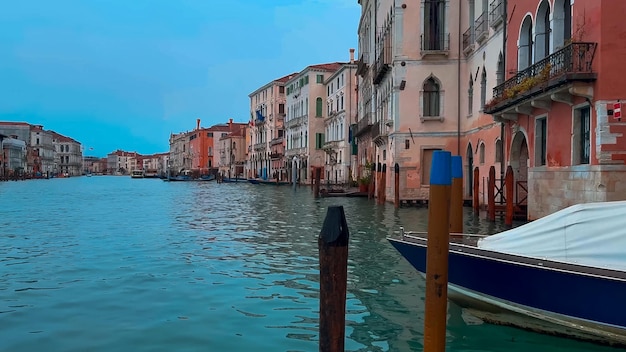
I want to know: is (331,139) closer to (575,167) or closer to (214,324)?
(575,167)

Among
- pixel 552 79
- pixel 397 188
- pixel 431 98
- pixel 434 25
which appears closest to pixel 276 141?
pixel 431 98

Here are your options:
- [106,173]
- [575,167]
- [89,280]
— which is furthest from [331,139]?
[106,173]

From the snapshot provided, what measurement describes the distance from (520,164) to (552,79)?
5566 millimetres

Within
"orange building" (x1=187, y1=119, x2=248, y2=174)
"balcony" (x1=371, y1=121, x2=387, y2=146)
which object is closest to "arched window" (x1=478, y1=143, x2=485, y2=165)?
"balcony" (x1=371, y1=121, x2=387, y2=146)

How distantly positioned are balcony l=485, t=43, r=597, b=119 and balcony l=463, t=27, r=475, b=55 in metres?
6.36

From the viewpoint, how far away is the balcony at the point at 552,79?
10.5m

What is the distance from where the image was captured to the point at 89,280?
7.79 meters

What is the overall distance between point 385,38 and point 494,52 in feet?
24.7

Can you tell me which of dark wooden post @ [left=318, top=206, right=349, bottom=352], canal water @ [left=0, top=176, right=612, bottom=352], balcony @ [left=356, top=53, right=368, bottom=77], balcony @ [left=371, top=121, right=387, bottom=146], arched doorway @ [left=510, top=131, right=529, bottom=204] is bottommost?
canal water @ [left=0, top=176, right=612, bottom=352]

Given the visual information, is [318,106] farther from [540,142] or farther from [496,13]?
[540,142]

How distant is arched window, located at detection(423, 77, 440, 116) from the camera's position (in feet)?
70.7

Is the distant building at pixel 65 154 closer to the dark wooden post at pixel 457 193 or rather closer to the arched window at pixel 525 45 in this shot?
the arched window at pixel 525 45

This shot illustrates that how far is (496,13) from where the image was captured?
17250mm

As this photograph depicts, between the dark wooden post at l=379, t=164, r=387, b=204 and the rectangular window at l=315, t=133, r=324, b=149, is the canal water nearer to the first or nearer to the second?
the dark wooden post at l=379, t=164, r=387, b=204
